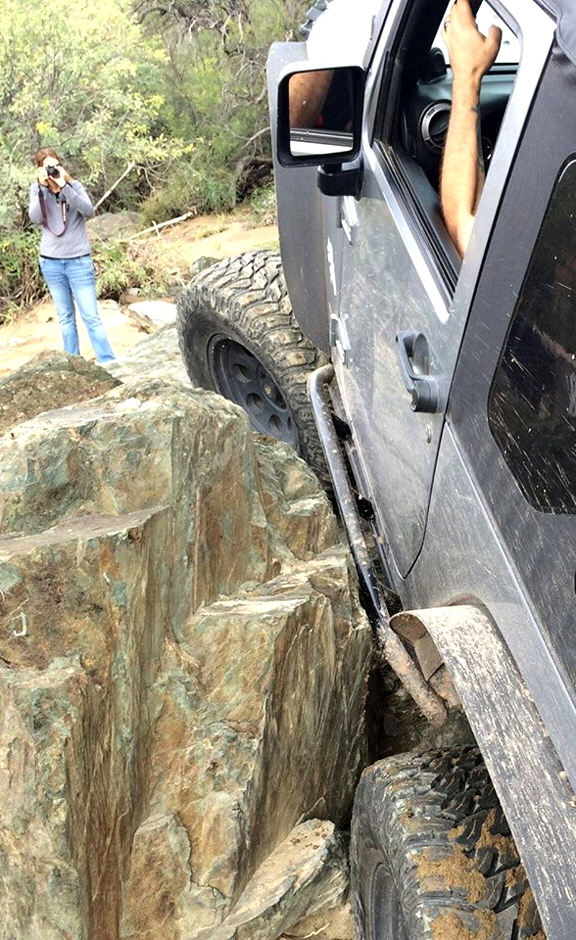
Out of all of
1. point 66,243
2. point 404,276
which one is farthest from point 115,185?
point 404,276

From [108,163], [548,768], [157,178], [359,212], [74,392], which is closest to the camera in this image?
[548,768]

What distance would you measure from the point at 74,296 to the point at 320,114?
14.9 ft

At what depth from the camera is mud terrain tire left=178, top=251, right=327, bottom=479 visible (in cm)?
358

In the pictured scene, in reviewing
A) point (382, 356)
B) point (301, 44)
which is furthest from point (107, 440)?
point (301, 44)

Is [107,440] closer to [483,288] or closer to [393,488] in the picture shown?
[393,488]

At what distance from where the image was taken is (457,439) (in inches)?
71.9

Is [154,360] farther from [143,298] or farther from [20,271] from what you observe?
[20,271]

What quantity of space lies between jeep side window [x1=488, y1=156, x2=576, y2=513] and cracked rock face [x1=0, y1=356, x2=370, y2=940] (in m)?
0.95

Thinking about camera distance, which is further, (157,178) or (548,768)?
(157,178)

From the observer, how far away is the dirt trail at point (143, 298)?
8688 millimetres

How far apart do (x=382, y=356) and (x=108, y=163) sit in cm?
1148

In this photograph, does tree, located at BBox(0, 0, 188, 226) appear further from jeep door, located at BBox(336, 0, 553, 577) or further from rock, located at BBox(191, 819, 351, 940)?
rock, located at BBox(191, 819, 351, 940)

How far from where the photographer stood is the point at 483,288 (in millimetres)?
1683

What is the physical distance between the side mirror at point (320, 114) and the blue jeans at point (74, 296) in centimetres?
428
